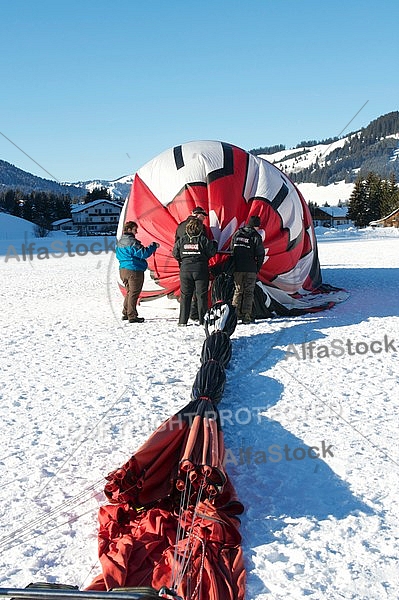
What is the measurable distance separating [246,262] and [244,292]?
43 centimetres

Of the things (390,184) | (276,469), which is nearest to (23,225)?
(390,184)

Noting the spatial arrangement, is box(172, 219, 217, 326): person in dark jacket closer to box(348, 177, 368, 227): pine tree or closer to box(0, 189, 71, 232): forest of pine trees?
box(348, 177, 368, 227): pine tree

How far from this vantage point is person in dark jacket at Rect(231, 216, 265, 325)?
6930mm

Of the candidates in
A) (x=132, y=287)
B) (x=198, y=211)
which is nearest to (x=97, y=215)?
(x=132, y=287)

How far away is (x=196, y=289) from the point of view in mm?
6961

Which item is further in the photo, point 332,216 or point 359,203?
point 332,216

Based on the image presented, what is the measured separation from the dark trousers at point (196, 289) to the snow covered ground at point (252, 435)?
248 millimetres

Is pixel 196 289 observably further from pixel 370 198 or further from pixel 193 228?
pixel 370 198

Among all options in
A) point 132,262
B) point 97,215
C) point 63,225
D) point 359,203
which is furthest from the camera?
point 63,225

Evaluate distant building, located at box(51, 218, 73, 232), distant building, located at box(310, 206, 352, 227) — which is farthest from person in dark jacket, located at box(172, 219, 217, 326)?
distant building, located at box(310, 206, 352, 227)

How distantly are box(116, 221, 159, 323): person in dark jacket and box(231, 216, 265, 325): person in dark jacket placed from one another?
47.5 inches

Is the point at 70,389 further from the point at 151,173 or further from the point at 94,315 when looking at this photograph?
the point at 151,173

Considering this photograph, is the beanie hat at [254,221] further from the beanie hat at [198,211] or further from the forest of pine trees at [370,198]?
the forest of pine trees at [370,198]

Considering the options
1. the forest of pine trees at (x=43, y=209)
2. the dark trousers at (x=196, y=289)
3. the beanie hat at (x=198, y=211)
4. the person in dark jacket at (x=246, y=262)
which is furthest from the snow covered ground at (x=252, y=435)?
the forest of pine trees at (x=43, y=209)
